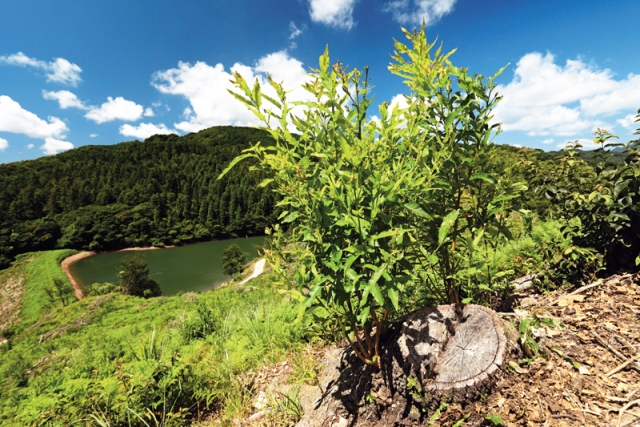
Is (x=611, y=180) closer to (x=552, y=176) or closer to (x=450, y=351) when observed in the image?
(x=552, y=176)

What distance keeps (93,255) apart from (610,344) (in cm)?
8920

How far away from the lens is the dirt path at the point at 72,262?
44272 millimetres

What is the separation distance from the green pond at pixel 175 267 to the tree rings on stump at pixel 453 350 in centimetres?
4916

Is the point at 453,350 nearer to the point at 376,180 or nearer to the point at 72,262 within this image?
the point at 376,180

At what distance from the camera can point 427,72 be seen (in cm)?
195

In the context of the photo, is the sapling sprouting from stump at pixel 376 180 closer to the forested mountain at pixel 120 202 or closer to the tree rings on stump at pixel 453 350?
the tree rings on stump at pixel 453 350

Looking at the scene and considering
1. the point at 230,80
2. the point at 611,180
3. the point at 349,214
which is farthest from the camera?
the point at 611,180

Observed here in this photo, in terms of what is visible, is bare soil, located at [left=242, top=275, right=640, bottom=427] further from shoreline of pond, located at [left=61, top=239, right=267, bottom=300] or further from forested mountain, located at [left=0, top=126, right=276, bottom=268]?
forested mountain, located at [left=0, top=126, right=276, bottom=268]

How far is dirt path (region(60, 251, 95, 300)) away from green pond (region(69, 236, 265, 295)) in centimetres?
82

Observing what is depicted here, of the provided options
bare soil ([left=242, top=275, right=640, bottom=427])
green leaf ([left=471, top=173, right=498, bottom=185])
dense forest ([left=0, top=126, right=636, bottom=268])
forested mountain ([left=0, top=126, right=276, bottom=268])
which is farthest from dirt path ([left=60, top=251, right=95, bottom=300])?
green leaf ([left=471, top=173, right=498, bottom=185])

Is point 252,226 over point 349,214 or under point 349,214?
under

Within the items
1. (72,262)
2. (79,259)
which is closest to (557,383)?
(72,262)

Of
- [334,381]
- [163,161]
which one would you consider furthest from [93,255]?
[334,381]

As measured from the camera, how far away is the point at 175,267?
61969 mm
